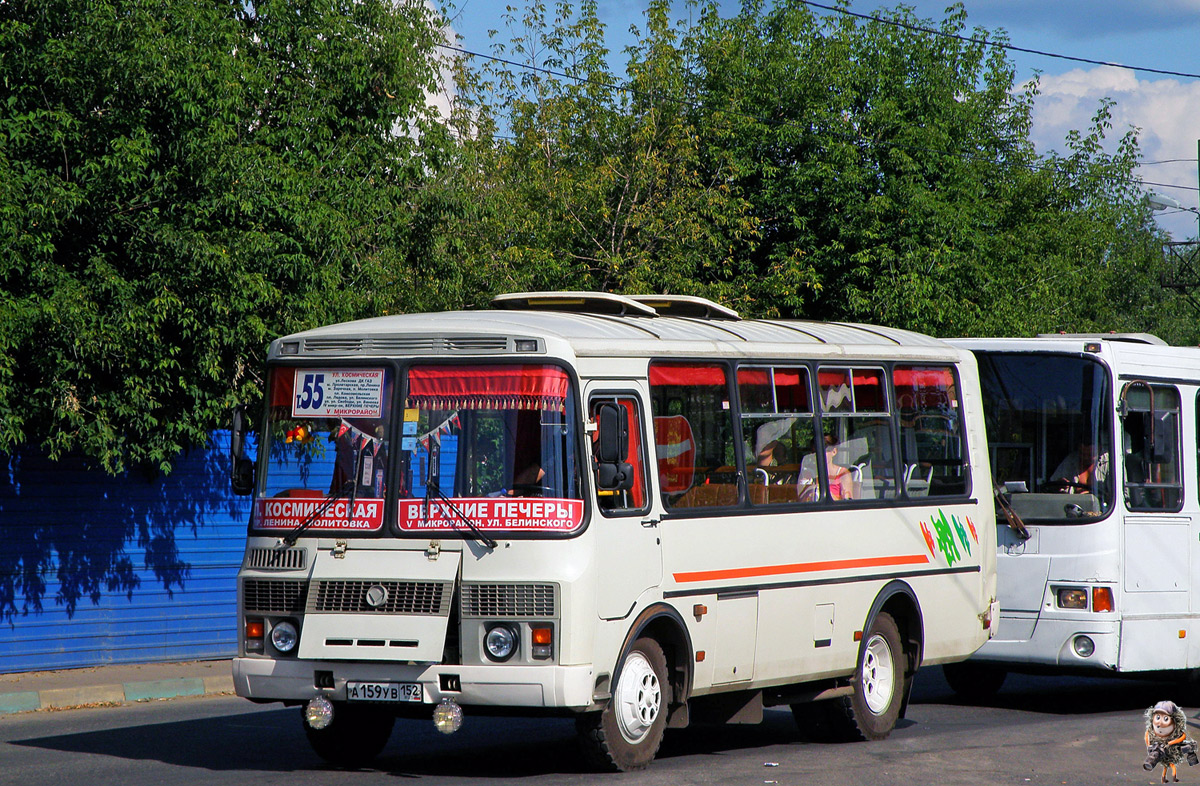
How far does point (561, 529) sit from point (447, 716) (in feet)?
3.72

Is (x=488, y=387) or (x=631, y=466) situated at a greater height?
(x=488, y=387)

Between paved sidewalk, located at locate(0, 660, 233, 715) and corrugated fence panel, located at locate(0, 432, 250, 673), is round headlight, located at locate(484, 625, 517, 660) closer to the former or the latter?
paved sidewalk, located at locate(0, 660, 233, 715)

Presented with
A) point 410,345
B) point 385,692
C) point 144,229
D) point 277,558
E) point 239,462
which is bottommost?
point 385,692

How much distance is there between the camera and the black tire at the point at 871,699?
10.4 meters

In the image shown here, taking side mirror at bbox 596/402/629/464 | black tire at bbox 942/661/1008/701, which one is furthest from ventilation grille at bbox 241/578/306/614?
black tire at bbox 942/661/1008/701

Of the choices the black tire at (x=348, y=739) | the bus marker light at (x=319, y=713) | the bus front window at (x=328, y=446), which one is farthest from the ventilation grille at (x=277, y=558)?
the black tire at (x=348, y=739)

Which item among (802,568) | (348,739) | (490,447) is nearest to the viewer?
(490,447)

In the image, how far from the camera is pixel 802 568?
977 cm

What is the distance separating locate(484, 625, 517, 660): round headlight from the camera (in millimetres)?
7906

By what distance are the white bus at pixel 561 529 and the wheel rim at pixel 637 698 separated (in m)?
0.02

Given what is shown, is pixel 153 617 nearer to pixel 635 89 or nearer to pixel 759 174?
pixel 635 89

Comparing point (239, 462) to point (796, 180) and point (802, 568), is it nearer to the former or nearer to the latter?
point (802, 568)

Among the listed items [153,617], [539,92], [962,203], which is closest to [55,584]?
[153,617]

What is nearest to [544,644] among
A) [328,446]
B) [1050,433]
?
[328,446]
